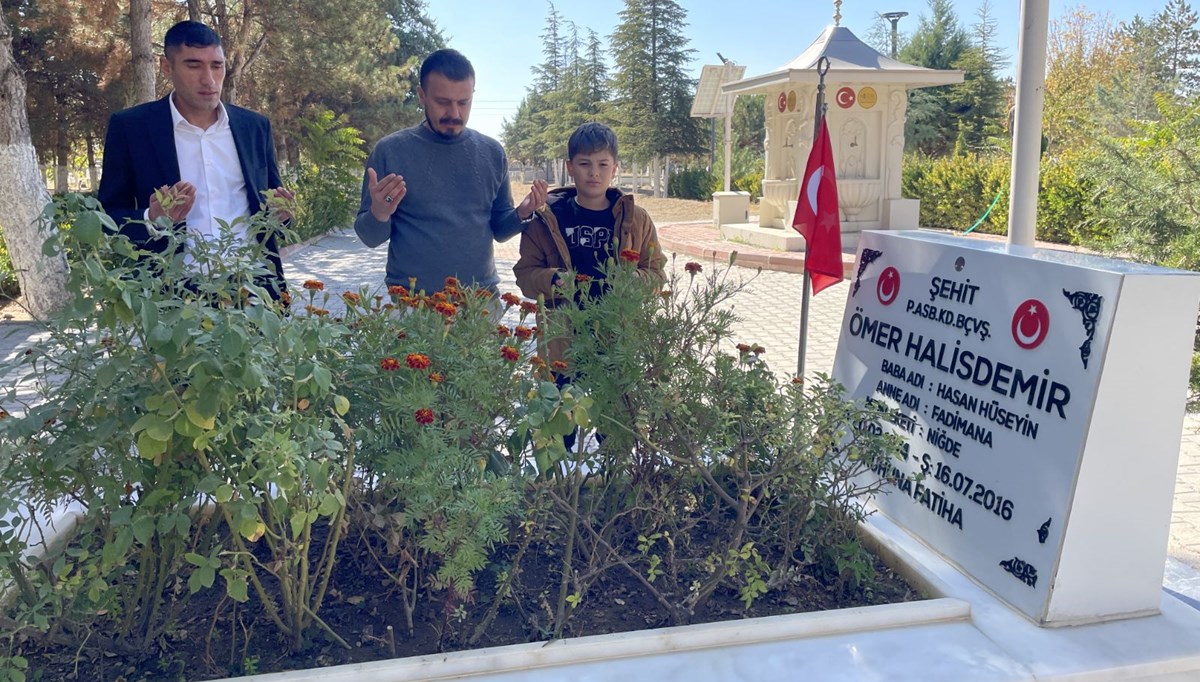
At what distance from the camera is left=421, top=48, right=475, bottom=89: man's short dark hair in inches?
123

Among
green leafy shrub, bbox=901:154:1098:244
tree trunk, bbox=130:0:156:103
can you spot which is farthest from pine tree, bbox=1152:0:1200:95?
tree trunk, bbox=130:0:156:103

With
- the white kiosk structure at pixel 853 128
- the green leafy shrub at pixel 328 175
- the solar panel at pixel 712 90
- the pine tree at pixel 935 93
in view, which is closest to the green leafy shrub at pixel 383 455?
the white kiosk structure at pixel 853 128

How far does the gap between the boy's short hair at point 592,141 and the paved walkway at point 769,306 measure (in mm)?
596

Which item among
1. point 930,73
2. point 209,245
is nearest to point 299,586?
point 209,245

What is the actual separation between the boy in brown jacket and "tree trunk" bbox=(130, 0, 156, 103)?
363 inches

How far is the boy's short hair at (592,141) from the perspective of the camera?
322 centimetres

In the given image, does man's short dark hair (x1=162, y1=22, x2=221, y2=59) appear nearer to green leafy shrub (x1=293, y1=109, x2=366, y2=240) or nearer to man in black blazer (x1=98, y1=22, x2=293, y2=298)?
man in black blazer (x1=98, y1=22, x2=293, y2=298)

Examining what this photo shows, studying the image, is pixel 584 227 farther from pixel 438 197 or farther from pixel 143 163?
pixel 143 163

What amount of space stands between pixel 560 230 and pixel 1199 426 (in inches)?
154

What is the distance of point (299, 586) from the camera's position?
2096 mm

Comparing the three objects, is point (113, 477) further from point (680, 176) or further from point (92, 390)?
point (680, 176)

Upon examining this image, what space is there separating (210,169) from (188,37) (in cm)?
43

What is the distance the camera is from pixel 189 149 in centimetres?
305

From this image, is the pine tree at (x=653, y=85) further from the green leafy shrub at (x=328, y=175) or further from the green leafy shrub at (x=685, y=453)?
the green leafy shrub at (x=685, y=453)
